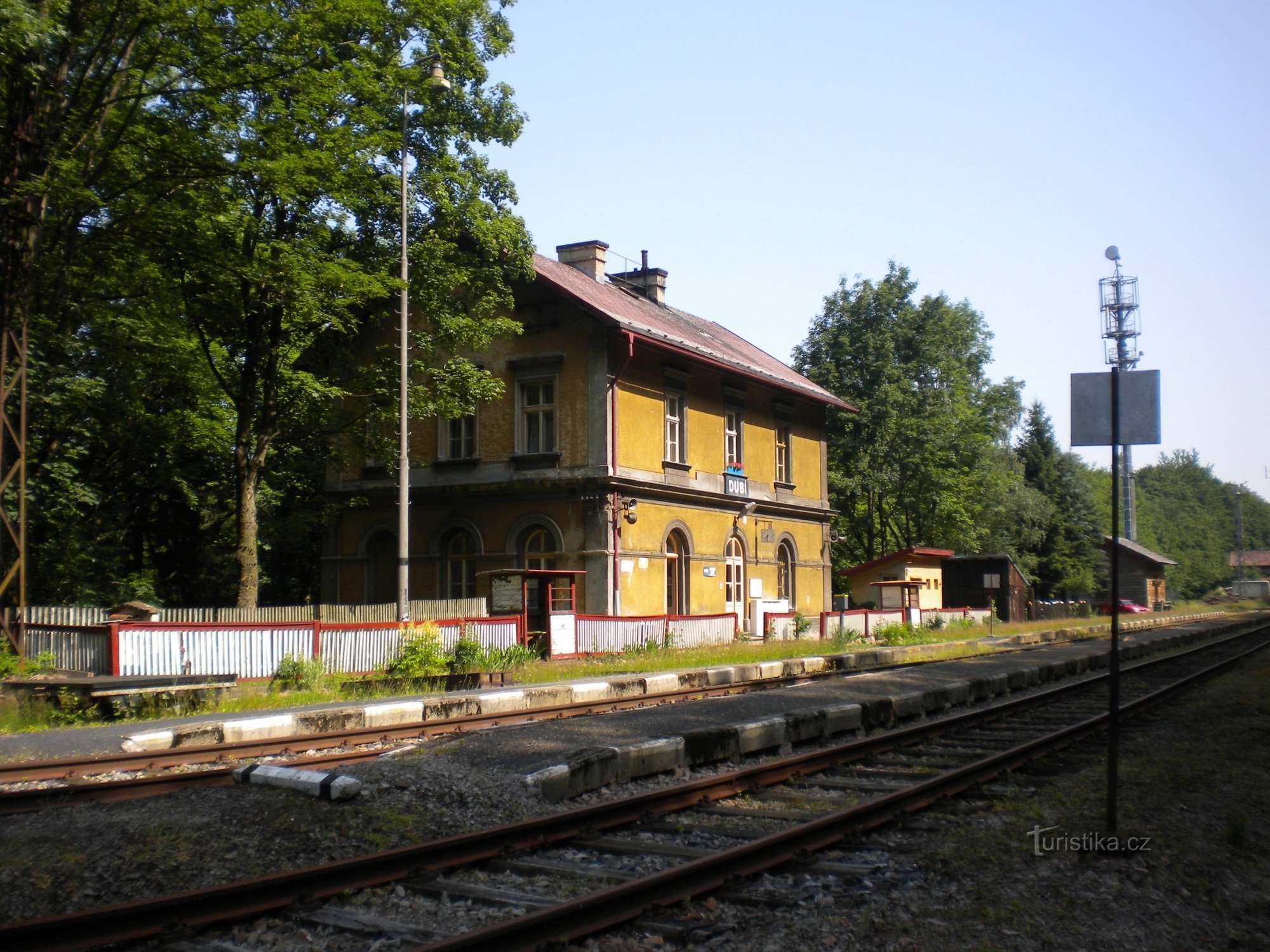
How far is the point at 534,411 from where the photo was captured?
27.3 m

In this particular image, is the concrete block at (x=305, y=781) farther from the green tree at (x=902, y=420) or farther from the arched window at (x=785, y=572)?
the green tree at (x=902, y=420)

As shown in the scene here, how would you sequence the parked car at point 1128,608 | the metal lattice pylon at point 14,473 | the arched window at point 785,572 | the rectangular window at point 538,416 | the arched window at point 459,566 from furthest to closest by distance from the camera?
the parked car at point 1128,608
the arched window at point 785,572
the arched window at point 459,566
the rectangular window at point 538,416
the metal lattice pylon at point 14,473

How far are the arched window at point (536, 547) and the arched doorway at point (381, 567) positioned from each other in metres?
4.12

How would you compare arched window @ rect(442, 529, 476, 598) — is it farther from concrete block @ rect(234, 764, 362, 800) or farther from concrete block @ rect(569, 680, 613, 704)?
concrete block @ rect(234, 764, 362, 800)

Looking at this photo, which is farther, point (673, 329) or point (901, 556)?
point (901, 556)

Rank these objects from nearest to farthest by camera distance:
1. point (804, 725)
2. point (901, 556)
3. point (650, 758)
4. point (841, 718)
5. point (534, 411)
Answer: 1. point (650, 758)
2. point (804, 725)
3. point (841, 718)
4. point (534, 411)
5. point (901, 556)

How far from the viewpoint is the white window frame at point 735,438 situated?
31141 mm

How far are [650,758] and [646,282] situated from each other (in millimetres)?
28056

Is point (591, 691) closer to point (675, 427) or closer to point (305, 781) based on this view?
point (305, 781)

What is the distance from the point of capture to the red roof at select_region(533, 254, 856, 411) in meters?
26.5

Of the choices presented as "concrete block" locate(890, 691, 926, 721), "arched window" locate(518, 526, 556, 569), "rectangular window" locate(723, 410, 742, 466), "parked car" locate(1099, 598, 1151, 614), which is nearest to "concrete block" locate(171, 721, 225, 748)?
"concrete block" locate(890, 691, 926, 721)

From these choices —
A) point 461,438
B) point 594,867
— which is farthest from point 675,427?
point 594,867

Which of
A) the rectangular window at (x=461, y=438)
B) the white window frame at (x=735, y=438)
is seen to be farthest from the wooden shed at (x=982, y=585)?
the rectangular window at (x=461, y=438)

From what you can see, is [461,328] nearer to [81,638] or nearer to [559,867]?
[81,638]
